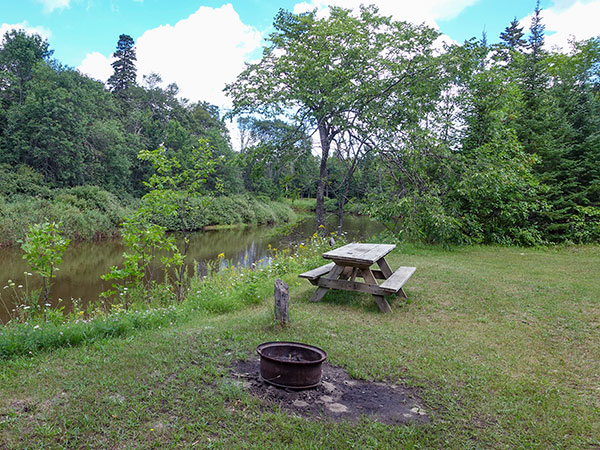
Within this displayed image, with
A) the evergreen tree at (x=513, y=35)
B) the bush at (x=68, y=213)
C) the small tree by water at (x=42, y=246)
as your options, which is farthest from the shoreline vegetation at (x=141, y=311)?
the evergreen tree at (x=513, y=35)

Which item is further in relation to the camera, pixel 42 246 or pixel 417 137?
pixel 417 137

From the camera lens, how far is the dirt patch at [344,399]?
8.46 ft

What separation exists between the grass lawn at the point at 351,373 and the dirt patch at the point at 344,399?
4.0 inches

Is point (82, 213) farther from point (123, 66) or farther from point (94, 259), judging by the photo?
point (123, 66)

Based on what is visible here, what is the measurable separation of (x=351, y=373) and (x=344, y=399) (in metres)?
0.41

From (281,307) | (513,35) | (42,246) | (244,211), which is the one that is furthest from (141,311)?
(513,35)

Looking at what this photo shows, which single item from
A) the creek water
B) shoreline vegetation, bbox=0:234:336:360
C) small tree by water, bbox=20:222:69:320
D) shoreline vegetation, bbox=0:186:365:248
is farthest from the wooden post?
shoreline vegetation, bbox=0:186:365:248

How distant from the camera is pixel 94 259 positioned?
46.3ft

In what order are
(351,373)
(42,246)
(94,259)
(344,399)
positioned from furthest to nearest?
(94,259), (42,246), (351,373), (344,399)

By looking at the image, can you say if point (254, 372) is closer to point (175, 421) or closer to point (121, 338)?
point (175, 421)

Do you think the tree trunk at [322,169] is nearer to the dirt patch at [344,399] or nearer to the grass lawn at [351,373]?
the grass lawn at [351,373]

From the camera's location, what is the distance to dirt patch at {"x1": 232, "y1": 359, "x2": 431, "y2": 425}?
102 inches

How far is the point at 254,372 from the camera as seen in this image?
3.15 meters

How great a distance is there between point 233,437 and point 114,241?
19.7m
